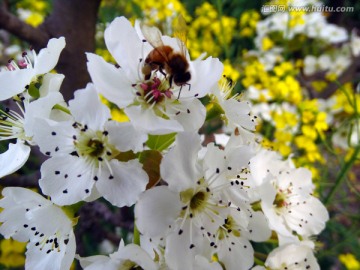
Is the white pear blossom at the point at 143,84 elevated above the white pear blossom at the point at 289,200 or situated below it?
above

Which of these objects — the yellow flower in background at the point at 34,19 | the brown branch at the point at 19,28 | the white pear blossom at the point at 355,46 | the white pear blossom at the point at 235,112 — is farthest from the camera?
the white pear blossom at the point at 355,46

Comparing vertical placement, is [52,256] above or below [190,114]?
below

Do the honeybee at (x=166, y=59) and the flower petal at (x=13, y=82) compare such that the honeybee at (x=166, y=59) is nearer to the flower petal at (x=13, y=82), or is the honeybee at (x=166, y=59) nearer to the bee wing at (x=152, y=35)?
the bee wing at (x=152, y=35)

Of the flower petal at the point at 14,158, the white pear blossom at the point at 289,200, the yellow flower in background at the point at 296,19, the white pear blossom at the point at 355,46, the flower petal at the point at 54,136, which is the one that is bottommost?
the white pear blossom at the point at 355,46

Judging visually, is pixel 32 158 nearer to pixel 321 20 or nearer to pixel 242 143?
pixel 242 143

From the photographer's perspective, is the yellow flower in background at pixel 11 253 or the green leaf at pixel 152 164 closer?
the green leaf at pixel 152 164

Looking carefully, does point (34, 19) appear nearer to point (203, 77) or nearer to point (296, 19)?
point (296, 19)

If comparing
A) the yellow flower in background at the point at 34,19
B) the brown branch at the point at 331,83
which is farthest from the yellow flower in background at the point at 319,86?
the yellow flower in background at the point at 34,19

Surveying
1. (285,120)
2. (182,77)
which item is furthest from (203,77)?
(285,120)
